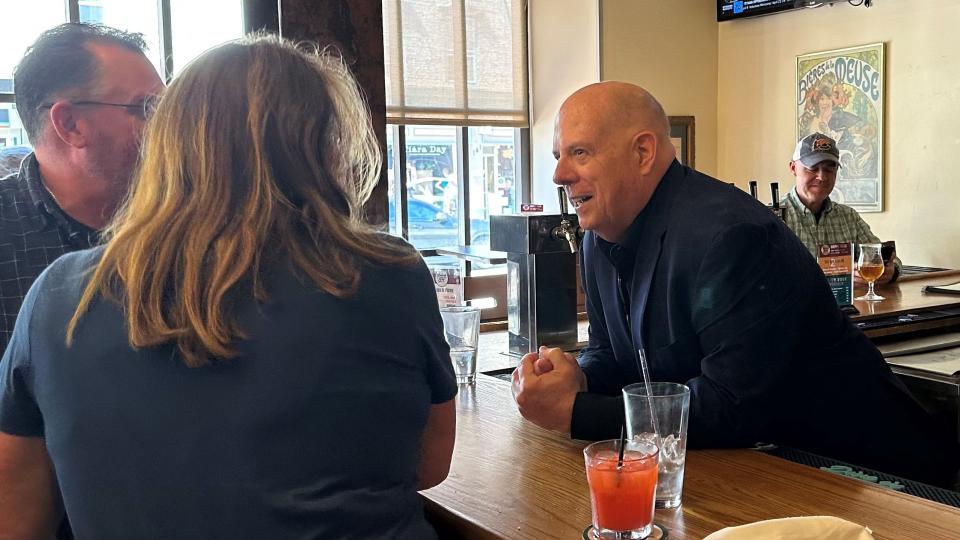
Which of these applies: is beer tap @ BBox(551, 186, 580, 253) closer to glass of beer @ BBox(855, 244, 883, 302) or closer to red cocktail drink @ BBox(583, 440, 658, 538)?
red cocktail drink @ BBox(583, 440, 658, 538)

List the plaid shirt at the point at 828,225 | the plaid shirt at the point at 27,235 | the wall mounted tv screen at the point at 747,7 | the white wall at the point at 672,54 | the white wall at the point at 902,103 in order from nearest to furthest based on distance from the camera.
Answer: the plaid shirt at the point at 27,235
the plaid shirt at the point at 828,225
the white wall at the point at 902,103
the wall mounted tv screen at the point at 747,7
the white wall at the point at 672,54

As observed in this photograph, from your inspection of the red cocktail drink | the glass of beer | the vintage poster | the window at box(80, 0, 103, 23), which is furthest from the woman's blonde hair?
the vintage poster

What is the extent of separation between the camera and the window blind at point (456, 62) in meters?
5.47

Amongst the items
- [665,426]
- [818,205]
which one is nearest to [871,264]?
[818,205]

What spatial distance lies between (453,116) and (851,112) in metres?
2.46

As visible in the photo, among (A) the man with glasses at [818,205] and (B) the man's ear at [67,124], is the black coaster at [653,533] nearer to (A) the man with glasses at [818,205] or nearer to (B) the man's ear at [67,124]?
(B) the man's ear at [67,124]

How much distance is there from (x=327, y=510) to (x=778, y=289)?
0.94 m

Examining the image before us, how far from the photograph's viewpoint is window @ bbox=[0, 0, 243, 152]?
15.0 ft

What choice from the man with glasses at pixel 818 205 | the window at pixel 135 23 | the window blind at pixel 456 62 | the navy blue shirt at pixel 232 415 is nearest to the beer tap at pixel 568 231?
the navy blue shirt at pixel 232 415

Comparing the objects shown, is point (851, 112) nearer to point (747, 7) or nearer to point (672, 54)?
point (747, 7)

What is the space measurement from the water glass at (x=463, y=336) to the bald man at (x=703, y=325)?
25cm

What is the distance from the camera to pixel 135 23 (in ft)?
16.4

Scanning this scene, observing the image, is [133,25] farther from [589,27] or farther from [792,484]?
[792,484]

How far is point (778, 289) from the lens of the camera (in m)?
1.62
